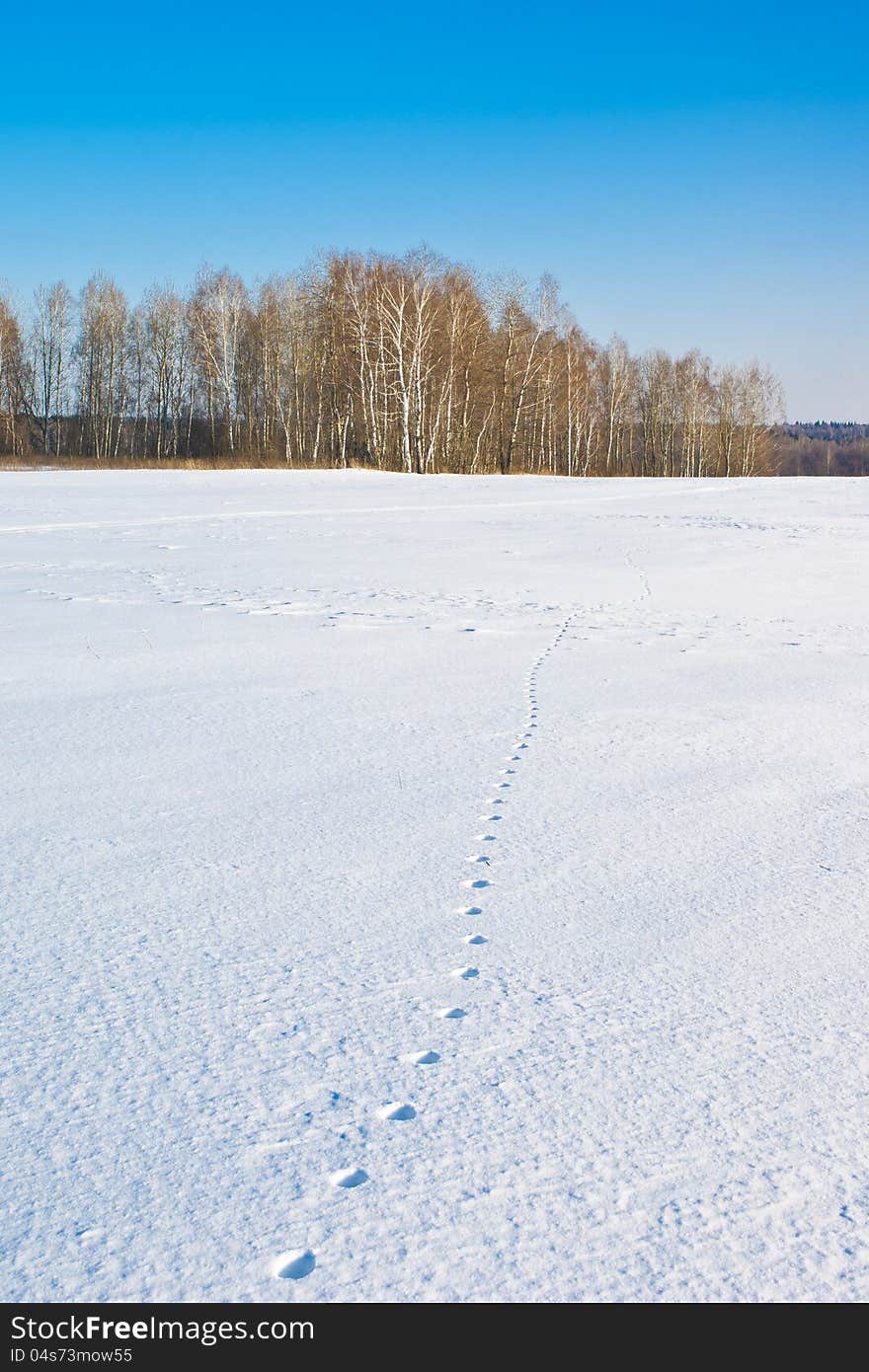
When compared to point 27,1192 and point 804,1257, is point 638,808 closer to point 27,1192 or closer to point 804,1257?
point 804,1257

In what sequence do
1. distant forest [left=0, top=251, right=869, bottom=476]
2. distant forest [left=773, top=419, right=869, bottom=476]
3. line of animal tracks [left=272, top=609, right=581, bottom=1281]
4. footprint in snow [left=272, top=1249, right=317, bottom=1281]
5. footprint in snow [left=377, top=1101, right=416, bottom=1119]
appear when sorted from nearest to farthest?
footprint in snow [left=272, top=1249, right=317, bottom=1281], line of animal tracks [left=272, top=609, right=581, bottom=1281], footprint in snow [left=377, top=1101, right=416, bottom=1119], distant forest [left=0, top=251, right=869, bottom=476], distant forest [left=773, top=419, right=869, bottom=476]

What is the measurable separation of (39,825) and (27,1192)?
1.49 meters

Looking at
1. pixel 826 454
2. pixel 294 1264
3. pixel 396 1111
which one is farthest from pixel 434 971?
pixel 826 454

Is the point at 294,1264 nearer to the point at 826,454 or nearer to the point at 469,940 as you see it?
the point at 469,940

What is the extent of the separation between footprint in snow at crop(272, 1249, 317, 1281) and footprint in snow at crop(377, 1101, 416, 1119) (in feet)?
0.92

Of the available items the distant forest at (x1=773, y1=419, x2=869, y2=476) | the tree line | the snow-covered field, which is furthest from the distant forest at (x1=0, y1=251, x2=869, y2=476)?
the distant forest at (x1=773, y1=419, x2=869, y2=476)

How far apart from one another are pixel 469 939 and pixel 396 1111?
603mm

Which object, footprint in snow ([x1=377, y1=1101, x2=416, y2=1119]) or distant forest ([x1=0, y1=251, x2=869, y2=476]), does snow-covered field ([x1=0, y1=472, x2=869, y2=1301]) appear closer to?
footprint in snow ([x1=377, y1=1101, x2=416, y2=1119])

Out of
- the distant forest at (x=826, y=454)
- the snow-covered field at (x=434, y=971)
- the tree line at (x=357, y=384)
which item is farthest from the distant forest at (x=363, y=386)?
the distant forest at (x=826, y=454)

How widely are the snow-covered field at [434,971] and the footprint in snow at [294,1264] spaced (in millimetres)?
20

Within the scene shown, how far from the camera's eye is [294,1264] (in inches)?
48.5

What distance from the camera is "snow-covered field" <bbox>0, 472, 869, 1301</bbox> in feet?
4.23
